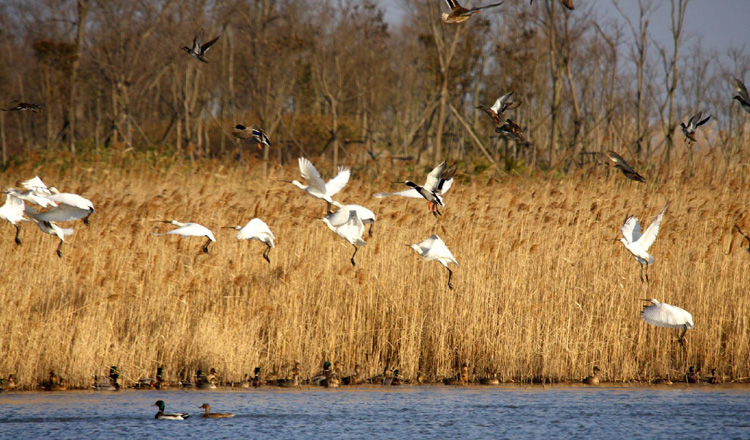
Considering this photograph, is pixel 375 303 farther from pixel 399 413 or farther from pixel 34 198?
pixel 34 198

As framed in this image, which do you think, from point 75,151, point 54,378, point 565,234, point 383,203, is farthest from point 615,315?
point 75,151

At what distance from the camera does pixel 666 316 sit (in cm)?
709

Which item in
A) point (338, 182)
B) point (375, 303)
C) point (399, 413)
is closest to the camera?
point (399, 413)

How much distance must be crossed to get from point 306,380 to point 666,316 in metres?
3.40

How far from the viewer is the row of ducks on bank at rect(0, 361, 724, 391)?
7488 mm

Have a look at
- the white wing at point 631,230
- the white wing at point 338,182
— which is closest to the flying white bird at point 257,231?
the white wing at point 338,182

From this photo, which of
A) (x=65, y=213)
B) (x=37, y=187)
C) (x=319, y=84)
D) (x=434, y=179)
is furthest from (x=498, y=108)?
(x=319, y=84)

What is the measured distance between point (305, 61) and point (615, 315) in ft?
90.0

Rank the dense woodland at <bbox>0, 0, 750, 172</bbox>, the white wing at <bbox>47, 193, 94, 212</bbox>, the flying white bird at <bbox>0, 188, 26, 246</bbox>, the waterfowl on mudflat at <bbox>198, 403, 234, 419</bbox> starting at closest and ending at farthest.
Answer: the waterfowl on mudflat at <bbox>198, 403, 234, 419</bbox>, the white wing at <bbox>47, 193, 94, 212</bbox>, the flying white bird at <bbox>0, 188, 26, 246</bbox>, the dense woodland at <bbox>0, 0, 750, 172</bbox>

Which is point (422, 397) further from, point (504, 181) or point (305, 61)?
point (305, 61)

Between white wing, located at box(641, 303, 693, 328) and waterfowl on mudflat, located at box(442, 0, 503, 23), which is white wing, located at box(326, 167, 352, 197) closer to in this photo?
waterfowl on mudflat, located at box(442, 0, 503, 23)

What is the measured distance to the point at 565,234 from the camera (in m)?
10.4

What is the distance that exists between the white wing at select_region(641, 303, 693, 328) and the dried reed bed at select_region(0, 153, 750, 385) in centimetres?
121

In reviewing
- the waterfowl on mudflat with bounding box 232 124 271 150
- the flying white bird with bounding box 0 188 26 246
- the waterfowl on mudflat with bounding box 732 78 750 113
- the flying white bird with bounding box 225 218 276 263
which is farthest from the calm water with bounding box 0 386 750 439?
the waterfowl on mudflat with bounding box 732 78 750 113
